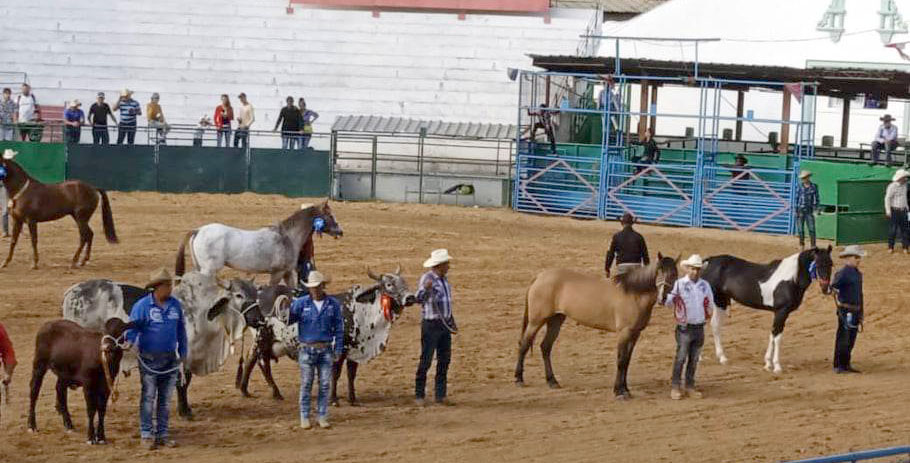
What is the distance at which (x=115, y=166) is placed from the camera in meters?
31.3

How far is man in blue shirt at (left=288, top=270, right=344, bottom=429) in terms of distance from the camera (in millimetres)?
13117

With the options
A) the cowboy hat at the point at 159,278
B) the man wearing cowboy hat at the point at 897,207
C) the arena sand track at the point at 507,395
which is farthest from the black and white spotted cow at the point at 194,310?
the man wearing cowboy hat at the point at 897,207

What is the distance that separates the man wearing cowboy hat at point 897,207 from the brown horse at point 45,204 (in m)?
13.0

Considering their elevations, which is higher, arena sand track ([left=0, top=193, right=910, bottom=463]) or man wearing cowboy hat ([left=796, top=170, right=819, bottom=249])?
man wearing cowboy hat ([left=796, top=170, right=819, bottom=249])

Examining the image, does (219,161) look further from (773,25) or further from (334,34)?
(773,25)

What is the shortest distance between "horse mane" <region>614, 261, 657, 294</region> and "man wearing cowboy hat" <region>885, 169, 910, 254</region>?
12.3 metres

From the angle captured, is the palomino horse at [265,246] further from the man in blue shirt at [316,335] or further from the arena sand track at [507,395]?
the man in blue shirt at [316,335]

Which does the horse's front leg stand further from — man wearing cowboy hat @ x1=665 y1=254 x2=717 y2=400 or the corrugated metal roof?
the corrugated metal roof

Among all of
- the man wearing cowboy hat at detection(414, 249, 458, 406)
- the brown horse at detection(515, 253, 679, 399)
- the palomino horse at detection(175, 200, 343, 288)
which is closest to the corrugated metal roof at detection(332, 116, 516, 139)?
the palomino horse at detection(175, 200, 343, 288)

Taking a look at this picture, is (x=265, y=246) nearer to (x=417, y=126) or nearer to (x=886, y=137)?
(x=886, y=137)

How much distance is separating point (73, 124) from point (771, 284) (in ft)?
61.1

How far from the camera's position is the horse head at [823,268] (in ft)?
54.0

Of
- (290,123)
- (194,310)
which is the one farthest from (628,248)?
(290,123)

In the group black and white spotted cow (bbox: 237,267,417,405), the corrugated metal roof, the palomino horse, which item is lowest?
black and white spotted cow (bbox: 237,267,417,405)
